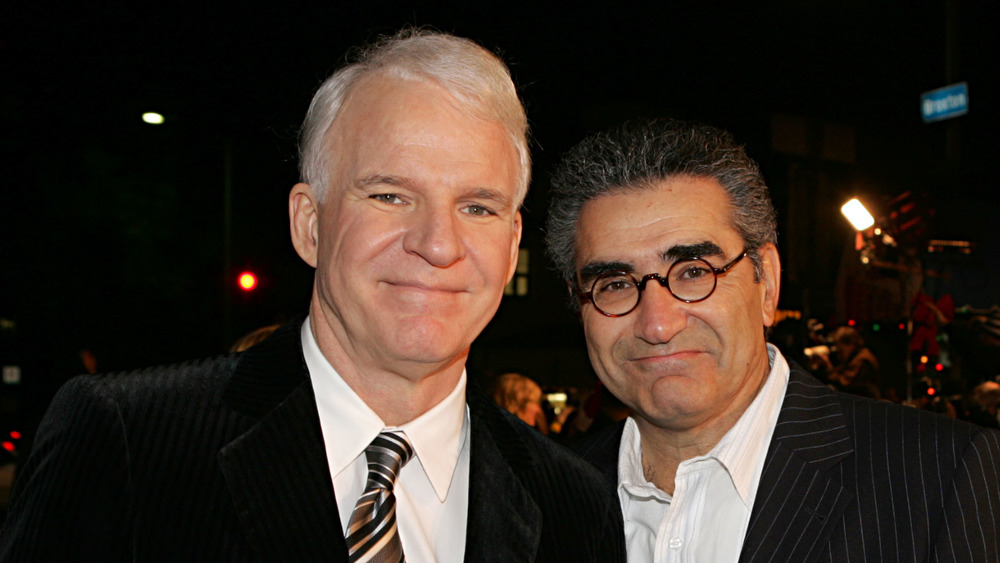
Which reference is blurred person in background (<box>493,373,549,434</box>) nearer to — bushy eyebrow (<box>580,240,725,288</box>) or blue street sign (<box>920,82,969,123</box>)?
bushy eyebrow (<box>580,240,725,288</box>)

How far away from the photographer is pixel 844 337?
31.3 ft

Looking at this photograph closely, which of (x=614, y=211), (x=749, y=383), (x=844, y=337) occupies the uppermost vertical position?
(x=614, y=211)

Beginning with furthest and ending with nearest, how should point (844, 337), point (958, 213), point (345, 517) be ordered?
point (958, 213) < point (844, 337) < point (345, 517)

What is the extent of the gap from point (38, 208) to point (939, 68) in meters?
16.5

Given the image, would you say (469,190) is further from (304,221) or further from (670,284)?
(670,284)

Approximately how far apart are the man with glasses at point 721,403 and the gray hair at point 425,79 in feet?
1.63

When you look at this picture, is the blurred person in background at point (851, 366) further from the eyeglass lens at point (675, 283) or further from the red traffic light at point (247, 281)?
the red traffic light at point (247, 281)

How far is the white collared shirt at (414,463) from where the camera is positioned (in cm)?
183

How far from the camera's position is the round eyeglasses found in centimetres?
227

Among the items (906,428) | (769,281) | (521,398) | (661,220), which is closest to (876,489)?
(906,428)

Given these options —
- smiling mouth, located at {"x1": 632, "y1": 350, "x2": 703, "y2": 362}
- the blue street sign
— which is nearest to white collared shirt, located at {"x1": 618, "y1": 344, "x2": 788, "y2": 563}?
smiling mouth, located at {"x1": 632, "y1": 350, "x2": 703, "y2": 362}

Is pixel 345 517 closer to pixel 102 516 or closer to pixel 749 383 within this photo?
pixel 102 516

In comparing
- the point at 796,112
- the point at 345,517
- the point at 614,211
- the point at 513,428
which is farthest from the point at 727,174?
the point at 796,112

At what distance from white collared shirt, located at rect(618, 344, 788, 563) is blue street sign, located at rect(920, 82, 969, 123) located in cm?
1026
